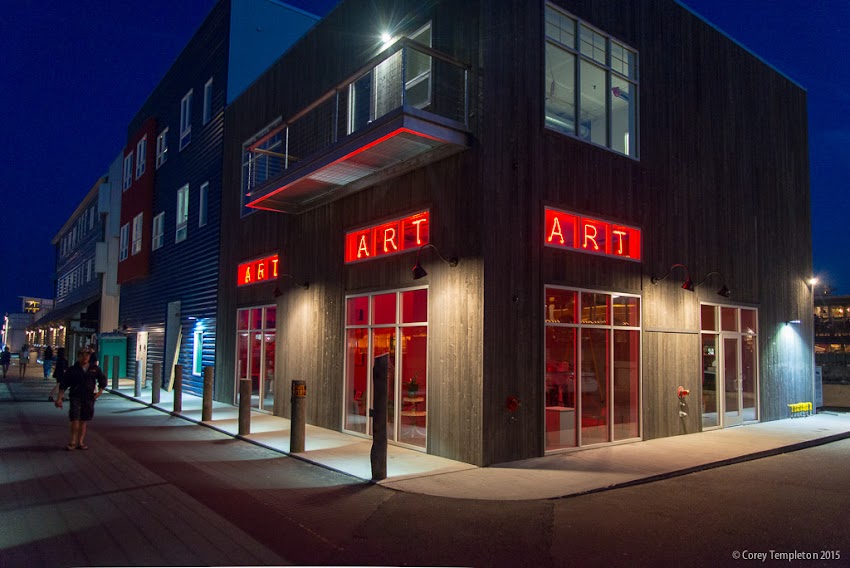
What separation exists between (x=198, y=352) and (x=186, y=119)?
9062mm

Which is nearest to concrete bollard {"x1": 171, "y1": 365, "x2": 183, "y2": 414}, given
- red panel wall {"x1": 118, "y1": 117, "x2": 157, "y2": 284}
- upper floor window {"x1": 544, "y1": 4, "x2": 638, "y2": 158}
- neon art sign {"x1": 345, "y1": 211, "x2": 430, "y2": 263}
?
neon art sign {"x1": 345, "y1": 211, "x2": 430, "y2": 263}

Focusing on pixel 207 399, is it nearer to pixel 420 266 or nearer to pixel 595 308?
pixel 420 266

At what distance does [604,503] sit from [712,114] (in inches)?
424

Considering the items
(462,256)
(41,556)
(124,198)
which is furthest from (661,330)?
(124,198)

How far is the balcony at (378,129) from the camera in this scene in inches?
390

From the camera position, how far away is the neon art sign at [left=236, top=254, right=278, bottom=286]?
55.0 feet

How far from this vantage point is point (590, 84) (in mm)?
12078

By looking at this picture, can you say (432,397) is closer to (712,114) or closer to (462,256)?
(462,256)

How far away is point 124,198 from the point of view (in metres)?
30.5

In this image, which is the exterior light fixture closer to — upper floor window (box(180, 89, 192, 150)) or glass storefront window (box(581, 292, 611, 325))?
glass storefront window (box(581, 292, 611, 325))

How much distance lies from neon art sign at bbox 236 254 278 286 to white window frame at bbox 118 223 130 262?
14043 mm

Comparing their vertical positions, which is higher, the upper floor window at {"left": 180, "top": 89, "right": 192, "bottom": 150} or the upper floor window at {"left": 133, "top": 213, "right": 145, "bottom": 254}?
the upper floor window at {"left": 180, "top": 89, "right": 192, "bottom": 150}

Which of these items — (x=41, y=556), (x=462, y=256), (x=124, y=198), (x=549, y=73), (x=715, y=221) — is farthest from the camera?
(x=124, y=198)

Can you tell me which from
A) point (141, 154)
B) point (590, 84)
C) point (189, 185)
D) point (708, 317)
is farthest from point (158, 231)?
point (708, 317)
